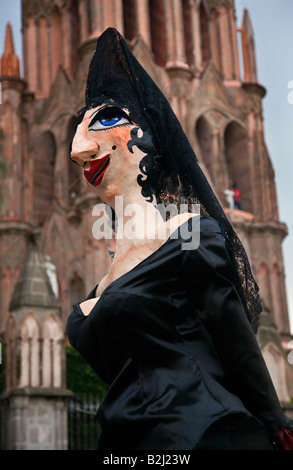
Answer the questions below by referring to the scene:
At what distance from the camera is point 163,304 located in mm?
3721

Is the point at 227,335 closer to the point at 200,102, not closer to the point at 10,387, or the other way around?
the point at 10,387

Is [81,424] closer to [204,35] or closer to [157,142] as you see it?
[157,142]

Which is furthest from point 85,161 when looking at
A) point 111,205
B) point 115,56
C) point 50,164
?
point 50,164

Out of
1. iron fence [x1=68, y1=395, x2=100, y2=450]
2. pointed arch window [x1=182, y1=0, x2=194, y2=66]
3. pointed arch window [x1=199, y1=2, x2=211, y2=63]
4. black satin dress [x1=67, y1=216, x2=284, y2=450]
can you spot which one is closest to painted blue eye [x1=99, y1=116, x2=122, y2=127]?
black satin dress [x1=67, y1=216, x2=284, y2=450]

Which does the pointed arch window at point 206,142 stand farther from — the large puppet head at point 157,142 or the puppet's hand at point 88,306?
the puppet's hand at point 88,306

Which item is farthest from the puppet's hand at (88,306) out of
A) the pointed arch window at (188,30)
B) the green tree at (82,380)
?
the pointed arch window at (188,30)

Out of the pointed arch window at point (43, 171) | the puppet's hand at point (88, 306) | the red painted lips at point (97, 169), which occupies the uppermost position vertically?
the pointed arch window at point (43, 171)

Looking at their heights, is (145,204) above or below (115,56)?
below

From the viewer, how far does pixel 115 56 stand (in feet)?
13.9

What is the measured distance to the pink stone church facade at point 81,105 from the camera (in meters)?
38.2

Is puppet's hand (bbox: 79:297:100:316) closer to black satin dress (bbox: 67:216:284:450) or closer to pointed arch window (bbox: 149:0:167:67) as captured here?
black satin dress (bbox: 67:216:284:450)

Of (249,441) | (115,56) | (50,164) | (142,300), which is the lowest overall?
(249,441)

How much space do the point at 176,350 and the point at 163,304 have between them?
198 millimetres

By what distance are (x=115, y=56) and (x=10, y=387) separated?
633 inches
